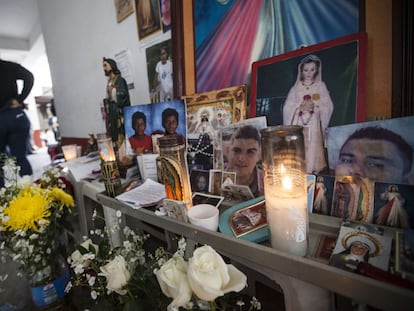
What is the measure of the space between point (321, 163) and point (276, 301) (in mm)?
509

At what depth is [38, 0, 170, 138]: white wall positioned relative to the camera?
1304mm

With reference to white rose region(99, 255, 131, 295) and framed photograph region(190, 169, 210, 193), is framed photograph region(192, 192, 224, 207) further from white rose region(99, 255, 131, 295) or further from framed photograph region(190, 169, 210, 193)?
white rose region(99, 255, 131, 295)

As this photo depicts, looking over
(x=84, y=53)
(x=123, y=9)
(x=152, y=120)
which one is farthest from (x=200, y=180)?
(x=84, y=53)

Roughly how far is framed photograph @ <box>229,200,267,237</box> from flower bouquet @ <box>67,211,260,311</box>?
12cm

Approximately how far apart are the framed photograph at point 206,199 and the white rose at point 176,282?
0.24 meters

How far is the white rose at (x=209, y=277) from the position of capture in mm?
364

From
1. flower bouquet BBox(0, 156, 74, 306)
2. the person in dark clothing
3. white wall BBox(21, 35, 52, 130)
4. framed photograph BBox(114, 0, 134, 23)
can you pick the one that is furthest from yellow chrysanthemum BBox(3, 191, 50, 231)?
white wall BBox(21, 35, 52, 130)

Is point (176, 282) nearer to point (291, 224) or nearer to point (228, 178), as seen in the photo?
point (291, 224)

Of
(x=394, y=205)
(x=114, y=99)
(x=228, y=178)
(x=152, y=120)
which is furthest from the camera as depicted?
(x=114, y=99)

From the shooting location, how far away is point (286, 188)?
46cm

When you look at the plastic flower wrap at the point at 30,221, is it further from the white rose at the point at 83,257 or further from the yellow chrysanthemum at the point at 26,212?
the white rose at the point at 83,257

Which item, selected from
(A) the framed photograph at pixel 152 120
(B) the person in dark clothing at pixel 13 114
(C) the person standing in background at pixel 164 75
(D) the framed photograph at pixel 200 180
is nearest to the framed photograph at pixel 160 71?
(C) the person standing in background at pixel 164 75

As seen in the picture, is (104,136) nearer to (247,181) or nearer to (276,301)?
(247,181)

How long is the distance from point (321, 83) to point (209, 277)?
0.50 m
